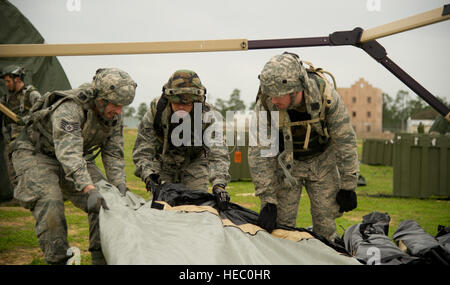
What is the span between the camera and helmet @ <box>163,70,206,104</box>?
13.1ft

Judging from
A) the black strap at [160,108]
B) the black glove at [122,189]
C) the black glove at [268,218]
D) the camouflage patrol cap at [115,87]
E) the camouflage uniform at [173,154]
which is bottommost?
the black glove at [268,218]

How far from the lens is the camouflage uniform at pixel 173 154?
4.16 meters

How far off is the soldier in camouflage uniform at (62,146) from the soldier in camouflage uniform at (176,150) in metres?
0.36

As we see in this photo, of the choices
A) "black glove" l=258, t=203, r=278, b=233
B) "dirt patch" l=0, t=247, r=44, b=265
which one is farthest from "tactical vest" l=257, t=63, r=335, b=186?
"dirt patch" l=0, t=247, r=44, b=265

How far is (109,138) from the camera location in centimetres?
429

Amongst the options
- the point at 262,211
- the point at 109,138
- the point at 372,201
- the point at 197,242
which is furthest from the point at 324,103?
the point at 372,201

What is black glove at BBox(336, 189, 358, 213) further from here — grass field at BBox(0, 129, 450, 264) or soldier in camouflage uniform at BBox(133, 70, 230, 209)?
soldier in camouflage uniform at BBox(133, 70, 230, 209)

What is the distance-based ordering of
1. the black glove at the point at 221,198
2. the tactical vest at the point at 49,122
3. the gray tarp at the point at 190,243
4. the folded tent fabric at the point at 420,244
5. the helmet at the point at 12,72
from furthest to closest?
1. the helmet at the point at 12,72
2. the tactical vest at the point at 49,122
3. the black glove at the point at 221,198
4. the folded tent fabric at the point at 420,244
5. the gray tarp at the point at 190,243

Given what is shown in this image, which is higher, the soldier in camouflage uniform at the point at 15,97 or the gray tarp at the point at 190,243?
the soldier in camouflage uniform at the point at 15,97

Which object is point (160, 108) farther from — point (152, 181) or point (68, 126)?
point (68, 126)

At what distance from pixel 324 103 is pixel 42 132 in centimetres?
269

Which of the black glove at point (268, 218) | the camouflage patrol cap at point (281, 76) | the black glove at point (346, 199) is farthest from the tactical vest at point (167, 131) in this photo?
the black glove at point (346, 199)

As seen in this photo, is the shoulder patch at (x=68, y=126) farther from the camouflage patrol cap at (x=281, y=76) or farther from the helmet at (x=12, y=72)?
the helmet at (x=12, y=72)
